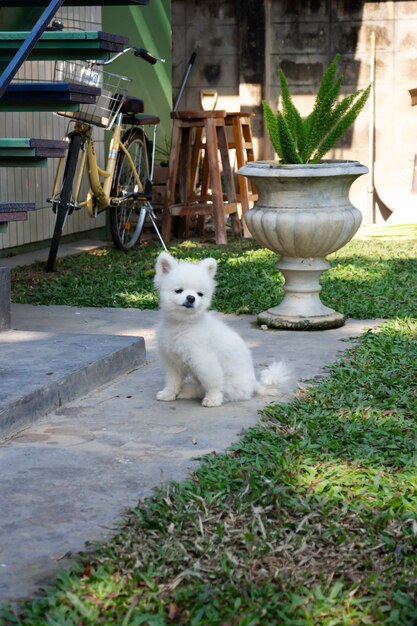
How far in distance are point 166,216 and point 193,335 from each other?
526 centimetres

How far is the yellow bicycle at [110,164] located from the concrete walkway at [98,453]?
2304 mm

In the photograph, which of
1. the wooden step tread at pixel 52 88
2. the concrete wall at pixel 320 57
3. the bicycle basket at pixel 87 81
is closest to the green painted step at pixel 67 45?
the wooden step tread at pixel 52 88

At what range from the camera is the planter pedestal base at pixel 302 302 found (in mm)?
5730

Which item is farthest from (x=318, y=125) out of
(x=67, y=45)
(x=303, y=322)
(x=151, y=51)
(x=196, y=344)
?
(x=151, y=51)

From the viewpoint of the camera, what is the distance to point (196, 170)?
9789 mm

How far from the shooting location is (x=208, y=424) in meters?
3.96

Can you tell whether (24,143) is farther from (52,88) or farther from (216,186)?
(216,186)

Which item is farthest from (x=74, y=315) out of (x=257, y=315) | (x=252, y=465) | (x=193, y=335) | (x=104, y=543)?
(x=104, y=543)

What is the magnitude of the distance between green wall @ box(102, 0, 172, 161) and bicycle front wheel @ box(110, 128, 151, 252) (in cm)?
91

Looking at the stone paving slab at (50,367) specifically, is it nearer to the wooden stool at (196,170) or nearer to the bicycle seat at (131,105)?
the bicycle seat at (131,105)

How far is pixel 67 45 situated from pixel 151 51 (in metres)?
5.30

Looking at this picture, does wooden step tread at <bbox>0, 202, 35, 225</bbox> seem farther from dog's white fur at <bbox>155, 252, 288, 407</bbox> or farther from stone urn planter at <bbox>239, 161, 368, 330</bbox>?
stone urn planter at <bbox>239, 161, 368, 330</bbox>

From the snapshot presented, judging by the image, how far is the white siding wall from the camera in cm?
802

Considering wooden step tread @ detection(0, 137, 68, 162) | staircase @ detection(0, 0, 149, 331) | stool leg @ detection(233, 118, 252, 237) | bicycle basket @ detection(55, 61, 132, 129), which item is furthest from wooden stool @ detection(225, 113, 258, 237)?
wooden step tread @ detection(0, 137, 68, 162)
